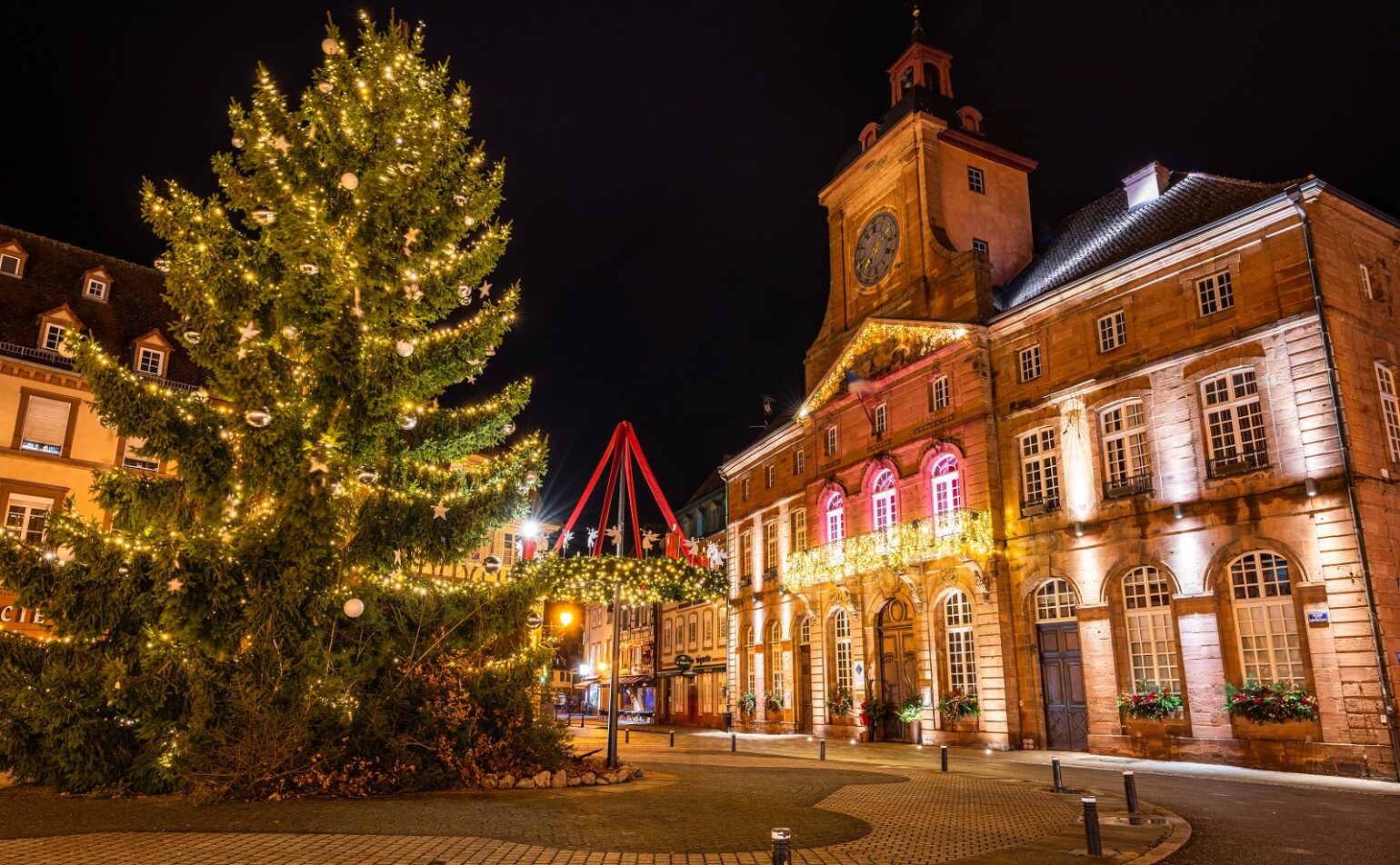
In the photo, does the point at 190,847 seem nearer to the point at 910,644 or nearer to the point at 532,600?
the point at 532,600

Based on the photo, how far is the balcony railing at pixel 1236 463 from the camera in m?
20.0

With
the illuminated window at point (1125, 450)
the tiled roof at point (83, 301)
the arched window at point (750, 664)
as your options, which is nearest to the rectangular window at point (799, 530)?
the arched window at point (750, 664)

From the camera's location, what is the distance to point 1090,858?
8.70m

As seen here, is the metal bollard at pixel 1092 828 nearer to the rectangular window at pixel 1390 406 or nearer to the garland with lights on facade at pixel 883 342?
the rectangular window at pixel 1390 406

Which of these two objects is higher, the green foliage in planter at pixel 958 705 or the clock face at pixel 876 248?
the clock face at pixel 876 248

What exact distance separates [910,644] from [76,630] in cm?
2404

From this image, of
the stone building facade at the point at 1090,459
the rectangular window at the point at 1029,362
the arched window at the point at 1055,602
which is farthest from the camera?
the rectangular window at the point at 1029,362

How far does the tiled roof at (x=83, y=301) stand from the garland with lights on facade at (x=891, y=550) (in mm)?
23273

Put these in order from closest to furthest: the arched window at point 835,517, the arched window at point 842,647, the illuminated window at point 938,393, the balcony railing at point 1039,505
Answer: the balcony railing at point 1039,505, the illuminated window at point 938,393, the arched window at point 842,647, the arched window at point 835,517

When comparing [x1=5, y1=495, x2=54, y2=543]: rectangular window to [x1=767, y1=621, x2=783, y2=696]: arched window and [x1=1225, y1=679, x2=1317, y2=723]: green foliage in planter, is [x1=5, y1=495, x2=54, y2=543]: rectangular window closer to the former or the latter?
[x1=767, y1=621, x2=783, y2=696]: arched window

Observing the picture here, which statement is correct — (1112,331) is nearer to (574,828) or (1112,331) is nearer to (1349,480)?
(1349,480)

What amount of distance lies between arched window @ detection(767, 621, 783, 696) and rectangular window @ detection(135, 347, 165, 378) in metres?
25.3

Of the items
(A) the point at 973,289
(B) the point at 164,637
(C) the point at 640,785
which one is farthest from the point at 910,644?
(B) the point at 164,637

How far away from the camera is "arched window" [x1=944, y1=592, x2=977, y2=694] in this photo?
2666 centimetres
